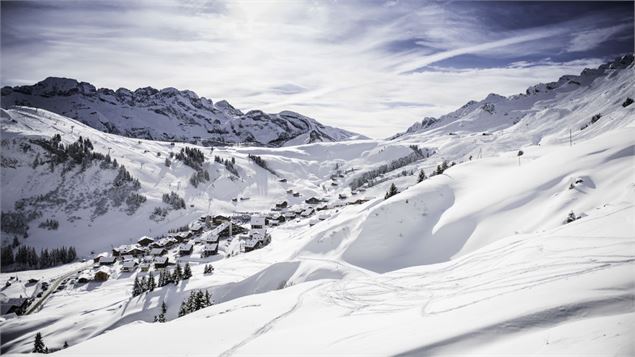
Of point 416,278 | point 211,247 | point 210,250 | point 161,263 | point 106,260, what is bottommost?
point 106,260

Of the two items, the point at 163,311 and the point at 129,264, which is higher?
the point at 163,311

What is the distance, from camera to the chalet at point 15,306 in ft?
156

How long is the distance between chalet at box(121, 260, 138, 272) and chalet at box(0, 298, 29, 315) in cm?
1496

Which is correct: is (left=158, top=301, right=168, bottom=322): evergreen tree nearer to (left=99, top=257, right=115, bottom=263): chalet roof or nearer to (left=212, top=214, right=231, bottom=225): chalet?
(left=99, top=257, right=115, bottom=263): chalet roof

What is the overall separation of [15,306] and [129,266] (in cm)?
1704

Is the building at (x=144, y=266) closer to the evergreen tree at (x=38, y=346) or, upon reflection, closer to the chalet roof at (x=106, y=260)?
the chalet roof at (x=106, y=260)

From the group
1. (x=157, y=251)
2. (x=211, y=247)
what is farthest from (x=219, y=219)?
(x=211, y=247)

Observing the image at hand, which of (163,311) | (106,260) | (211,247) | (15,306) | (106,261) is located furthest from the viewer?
(106,260)

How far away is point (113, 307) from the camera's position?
40.7 meters

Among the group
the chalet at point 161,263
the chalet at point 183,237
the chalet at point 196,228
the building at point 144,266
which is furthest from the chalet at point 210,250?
the chalet at point 196,228

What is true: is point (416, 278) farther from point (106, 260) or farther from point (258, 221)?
point (106, 260)

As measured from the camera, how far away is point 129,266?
62.6 metres

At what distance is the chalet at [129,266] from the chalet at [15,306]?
14964 mm

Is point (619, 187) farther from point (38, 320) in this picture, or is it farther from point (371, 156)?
point (371, 156)
